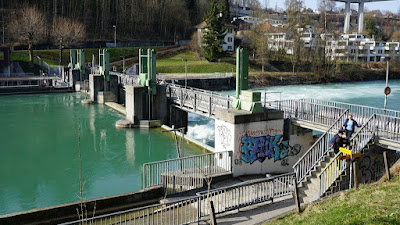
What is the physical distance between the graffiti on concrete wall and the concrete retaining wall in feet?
11.9

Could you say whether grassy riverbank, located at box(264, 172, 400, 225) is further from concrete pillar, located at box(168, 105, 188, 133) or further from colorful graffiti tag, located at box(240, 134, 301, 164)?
concrete pillar, located at box(168, 105, 188, 133)

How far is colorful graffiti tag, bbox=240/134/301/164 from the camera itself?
1834 centimetres

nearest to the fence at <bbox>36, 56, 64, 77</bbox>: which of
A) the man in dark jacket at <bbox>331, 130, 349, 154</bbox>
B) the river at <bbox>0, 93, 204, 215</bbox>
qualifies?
the river at <bbox>0, 93, 204, 215</bbox>

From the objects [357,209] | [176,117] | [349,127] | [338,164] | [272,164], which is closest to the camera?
[357,209]

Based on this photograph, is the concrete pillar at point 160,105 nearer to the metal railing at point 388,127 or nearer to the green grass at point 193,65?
the metal railing at point 388,127

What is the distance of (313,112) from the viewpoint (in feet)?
66.7

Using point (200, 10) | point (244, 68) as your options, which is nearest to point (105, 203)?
point (244, 68)

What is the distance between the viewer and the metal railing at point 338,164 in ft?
49.0

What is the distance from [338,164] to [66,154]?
17.6 m

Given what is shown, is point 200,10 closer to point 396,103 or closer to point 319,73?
point 319,73

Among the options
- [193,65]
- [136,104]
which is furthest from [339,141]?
[193,65]

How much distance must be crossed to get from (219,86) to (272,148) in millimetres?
55768

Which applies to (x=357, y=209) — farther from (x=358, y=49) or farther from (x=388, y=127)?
(x=358, y=49)

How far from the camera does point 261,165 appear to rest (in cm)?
1886
